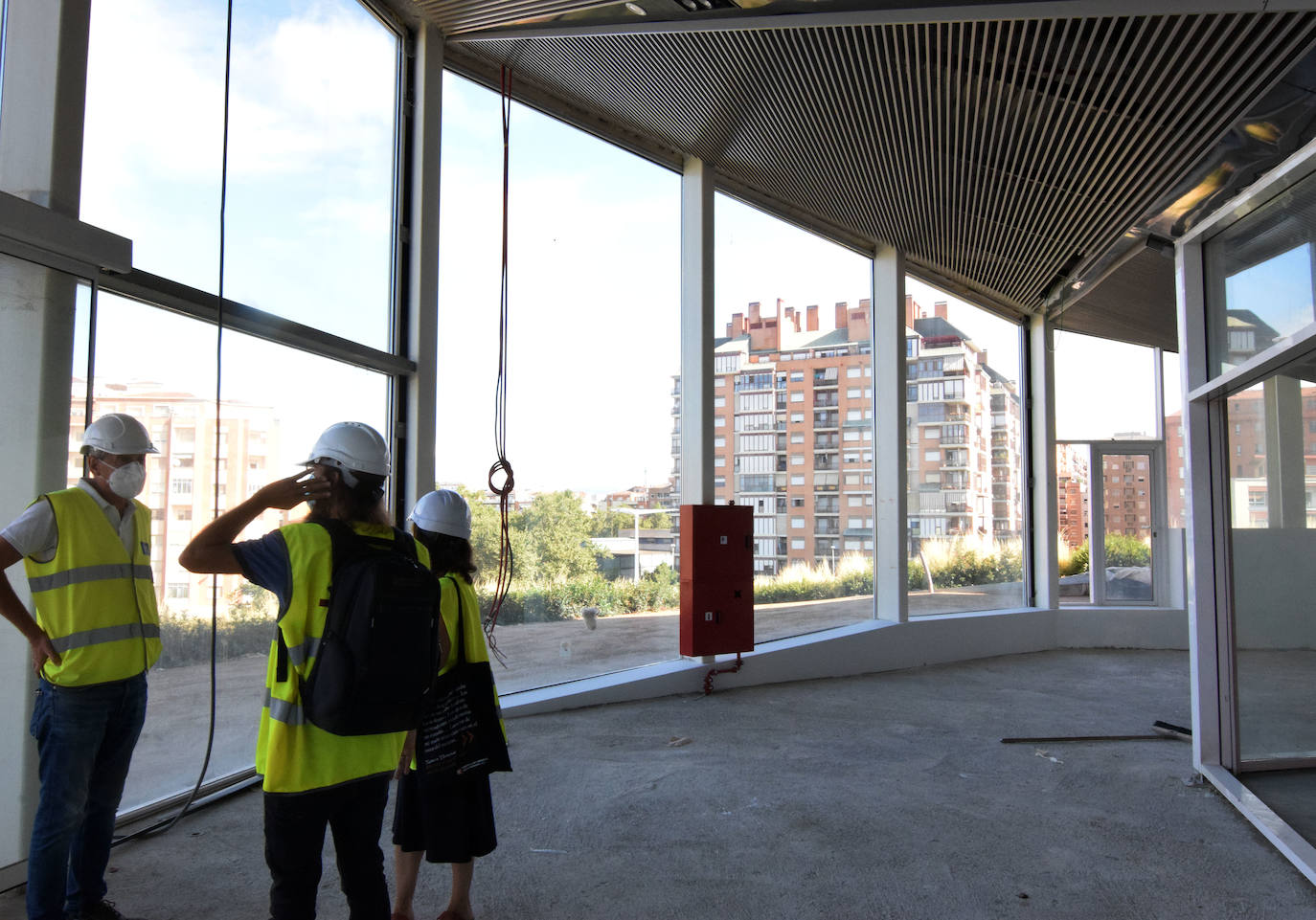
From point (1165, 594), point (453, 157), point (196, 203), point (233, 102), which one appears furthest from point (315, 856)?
point (1165, 594)

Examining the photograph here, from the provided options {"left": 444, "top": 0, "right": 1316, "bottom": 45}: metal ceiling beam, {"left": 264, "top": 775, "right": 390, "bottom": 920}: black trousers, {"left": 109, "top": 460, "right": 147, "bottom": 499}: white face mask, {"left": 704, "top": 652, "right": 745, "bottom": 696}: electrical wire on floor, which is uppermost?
{"left": 444, "top": 0, "right": 1316, "bottom": 45}: metal ceiling beam

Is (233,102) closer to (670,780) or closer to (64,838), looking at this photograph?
(64,838)

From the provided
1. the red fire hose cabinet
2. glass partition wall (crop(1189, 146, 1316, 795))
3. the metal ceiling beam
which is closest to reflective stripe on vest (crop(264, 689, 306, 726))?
the metal ceiling beam

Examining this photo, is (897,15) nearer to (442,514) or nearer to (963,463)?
(442,514)

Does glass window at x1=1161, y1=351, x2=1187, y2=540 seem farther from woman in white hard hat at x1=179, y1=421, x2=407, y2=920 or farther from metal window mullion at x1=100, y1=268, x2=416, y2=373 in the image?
woman in white hard hat at x1=179, y1=421, x2=407, y2=920

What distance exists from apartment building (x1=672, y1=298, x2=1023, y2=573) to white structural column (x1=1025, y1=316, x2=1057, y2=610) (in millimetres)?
209

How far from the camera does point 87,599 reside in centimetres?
248

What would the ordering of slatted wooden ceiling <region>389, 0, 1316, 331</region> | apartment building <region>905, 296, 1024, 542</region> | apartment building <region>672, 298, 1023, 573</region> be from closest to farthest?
slatted wooden ceiling <region>389, 0, 1316, 331</region>
apartment building <region>672, 298, 1023, 573</region>
apartment building <region>905, 296, 1024, 542</region>

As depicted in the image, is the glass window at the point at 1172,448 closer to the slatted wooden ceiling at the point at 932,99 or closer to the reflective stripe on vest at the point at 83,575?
the slatted wooden ceiling at the point at 932,99

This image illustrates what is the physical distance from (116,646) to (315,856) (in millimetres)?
1161

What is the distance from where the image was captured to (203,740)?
3.81m

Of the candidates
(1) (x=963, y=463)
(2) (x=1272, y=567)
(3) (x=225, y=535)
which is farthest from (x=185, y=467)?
(1) (x=963, y=463)

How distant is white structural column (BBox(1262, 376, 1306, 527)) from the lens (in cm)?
439

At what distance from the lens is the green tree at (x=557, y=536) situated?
225 inches
